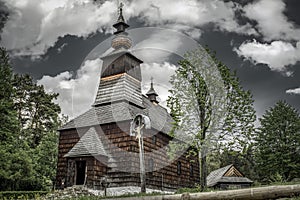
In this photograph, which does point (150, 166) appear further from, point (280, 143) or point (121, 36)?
point (280, 143)

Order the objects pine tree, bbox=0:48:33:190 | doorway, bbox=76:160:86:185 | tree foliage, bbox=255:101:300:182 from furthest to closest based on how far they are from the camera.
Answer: tree foliage, bbox=255:101:300:182
doorway, bbox=76:160:86:185
pine tree, bbox=0:48:33:190

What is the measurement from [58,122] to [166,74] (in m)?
25.6

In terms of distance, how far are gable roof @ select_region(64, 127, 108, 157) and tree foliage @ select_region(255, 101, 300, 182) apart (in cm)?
1764

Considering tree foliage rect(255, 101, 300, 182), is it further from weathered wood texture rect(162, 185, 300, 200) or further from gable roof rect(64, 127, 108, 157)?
weathered wood texture rect(162, 185, 300, 200)

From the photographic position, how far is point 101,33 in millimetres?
27391

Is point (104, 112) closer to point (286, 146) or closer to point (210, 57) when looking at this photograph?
point (210, 57)

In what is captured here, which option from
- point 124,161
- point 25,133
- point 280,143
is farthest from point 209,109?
point 25,133

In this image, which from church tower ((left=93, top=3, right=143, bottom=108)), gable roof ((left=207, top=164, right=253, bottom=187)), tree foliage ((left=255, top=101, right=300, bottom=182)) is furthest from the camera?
gable roof ((left=207, top=164, right=253, bottom=187))

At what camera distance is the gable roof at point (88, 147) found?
22094 millimetres

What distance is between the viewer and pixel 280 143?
3478 centimetres

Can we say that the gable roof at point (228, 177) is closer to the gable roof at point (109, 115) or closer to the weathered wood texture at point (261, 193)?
the gable roof at point (109, 115)

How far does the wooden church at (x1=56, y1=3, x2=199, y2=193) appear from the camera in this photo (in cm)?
2234

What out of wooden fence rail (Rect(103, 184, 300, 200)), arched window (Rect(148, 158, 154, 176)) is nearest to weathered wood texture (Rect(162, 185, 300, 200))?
wooden fence rail (Rect(103, 184, 300, 200))

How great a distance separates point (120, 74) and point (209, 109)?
449 inches
